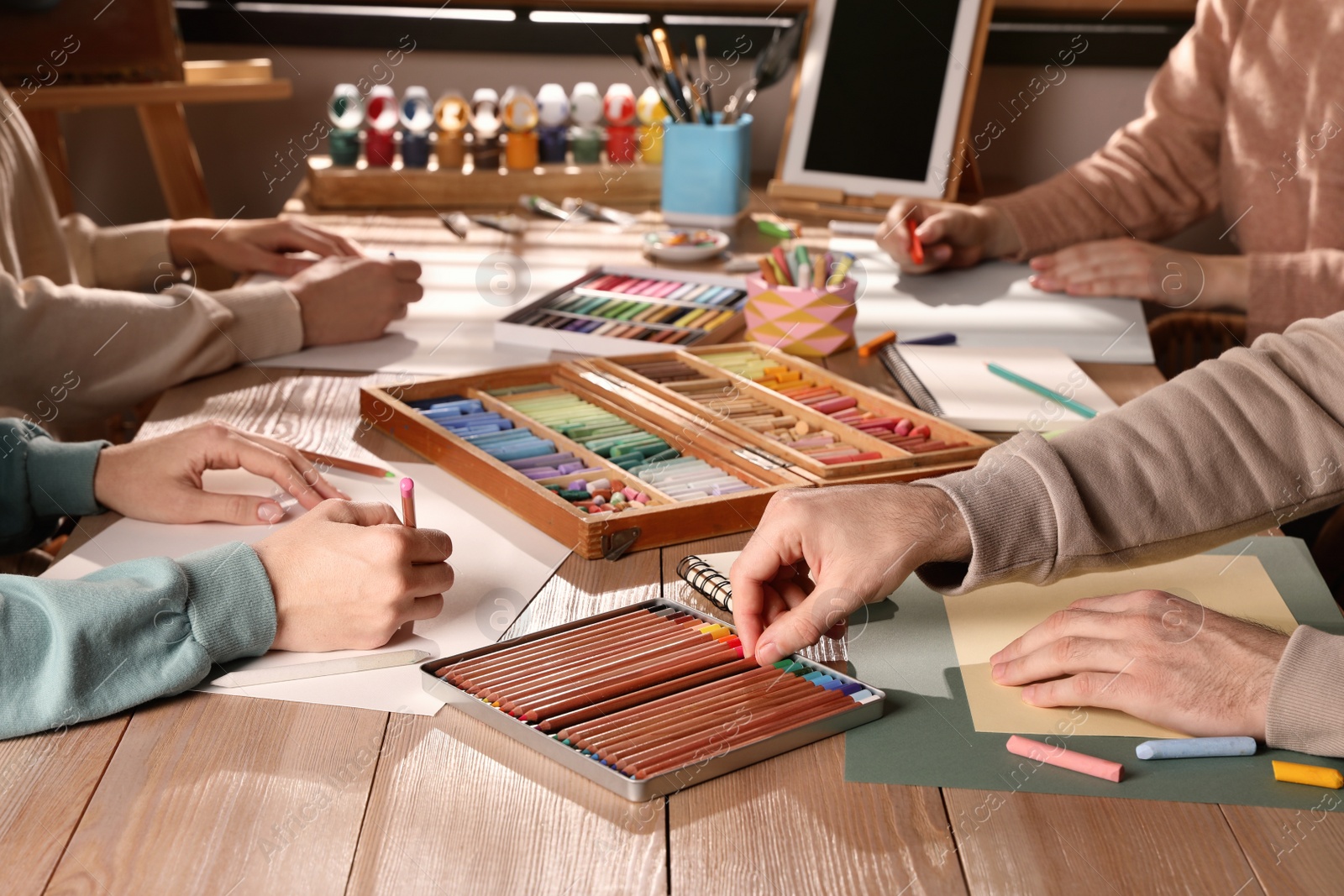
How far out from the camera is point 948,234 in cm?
201

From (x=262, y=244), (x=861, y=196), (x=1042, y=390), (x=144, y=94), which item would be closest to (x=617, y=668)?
(x=1042, y=390)

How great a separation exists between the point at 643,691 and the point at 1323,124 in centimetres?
174

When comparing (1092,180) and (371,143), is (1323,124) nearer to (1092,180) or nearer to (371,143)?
(1092,180)

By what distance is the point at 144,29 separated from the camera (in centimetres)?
234

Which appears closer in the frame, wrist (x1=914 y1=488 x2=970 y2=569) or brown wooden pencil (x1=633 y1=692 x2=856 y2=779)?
brown wooden pencil (x1=633 y1=692 x2=856 y2=779)

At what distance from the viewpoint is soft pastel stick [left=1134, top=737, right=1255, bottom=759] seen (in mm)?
810

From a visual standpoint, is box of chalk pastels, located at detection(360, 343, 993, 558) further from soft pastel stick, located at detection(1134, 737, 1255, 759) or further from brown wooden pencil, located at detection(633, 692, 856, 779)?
soft pastel stick, located at detection(1134, 737, 1255, 759)

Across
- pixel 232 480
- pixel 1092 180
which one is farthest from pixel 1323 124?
pixel 232 480

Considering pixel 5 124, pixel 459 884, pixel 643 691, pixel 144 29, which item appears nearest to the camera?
pixel 459 884

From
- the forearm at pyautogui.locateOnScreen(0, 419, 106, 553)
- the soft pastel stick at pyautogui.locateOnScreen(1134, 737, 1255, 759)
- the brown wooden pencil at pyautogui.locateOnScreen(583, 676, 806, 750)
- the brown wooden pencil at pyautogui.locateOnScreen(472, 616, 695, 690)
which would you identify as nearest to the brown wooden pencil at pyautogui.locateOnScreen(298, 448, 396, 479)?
the forearm at pyautogui.locateOnScreen(0, 419, 106, 553)

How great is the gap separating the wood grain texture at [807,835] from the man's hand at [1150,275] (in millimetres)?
1321

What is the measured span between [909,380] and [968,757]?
772 mm

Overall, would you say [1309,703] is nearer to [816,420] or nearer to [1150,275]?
[816,420]

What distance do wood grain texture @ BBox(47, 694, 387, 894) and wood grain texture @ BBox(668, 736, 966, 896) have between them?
8.1 inches
